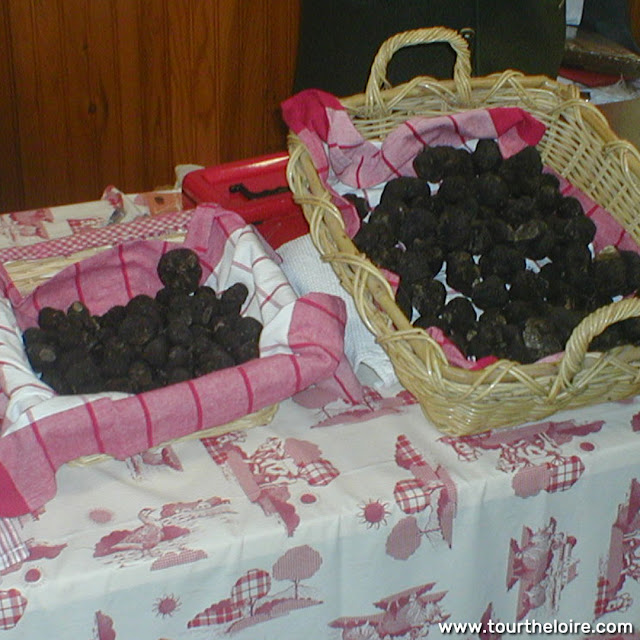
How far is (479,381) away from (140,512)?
0.29 metres

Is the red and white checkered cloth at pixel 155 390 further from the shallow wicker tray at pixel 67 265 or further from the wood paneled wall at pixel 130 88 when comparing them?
the wood paneled wall at pixel 130 88

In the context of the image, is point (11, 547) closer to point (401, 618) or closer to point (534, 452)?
point (401, 618)

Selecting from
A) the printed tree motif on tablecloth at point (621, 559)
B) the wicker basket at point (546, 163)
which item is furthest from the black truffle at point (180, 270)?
the printed tree motif on tablecloth at point (621, 559)

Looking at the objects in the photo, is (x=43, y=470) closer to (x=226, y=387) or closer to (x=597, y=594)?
(x=226, y=387)

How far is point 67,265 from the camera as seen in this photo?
3.12ft

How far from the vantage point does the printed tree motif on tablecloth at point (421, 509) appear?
0.74 metres

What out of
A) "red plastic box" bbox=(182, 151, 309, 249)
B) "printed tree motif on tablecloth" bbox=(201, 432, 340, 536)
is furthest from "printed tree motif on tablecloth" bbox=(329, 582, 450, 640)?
"red plastic box" bbox=(182, 151, 309, 249)

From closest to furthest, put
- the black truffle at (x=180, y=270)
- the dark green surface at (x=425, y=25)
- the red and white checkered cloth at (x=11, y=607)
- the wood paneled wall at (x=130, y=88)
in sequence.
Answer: the red and white checkered cloth at (x=11, y=607), the black truffle at (x=180, y=270), the dark green surface at (x=425, y=25), the wood paneled wall at (x=130, y=88)

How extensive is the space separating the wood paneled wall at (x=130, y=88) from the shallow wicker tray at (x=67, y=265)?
1.10 metres

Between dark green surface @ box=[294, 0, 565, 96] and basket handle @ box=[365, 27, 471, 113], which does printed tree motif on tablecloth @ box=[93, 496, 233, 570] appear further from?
dark green surface @ box=[294, 0, 565, 96]

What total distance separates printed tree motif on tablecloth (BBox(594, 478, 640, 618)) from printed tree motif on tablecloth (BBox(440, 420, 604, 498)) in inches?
2.7

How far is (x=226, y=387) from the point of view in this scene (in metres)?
0.74

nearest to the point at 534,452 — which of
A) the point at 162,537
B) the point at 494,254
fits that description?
the point at 494,254

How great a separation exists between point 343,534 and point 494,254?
345 millimetres
